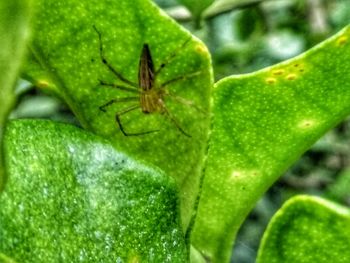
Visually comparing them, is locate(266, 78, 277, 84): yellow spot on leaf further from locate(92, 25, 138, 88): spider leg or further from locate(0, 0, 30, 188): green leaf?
locate(0, 0, 30, 188): green leaf

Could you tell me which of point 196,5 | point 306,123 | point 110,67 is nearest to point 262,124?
point 306,123

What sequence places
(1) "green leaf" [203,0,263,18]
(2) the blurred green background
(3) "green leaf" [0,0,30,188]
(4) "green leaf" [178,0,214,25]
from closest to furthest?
(3) "green leaf" [0,0,30,188] < (4) "green leaf" [178,0,214,25] < (1) "green leaf" [203,0,263,18] < (2) the blurred green background

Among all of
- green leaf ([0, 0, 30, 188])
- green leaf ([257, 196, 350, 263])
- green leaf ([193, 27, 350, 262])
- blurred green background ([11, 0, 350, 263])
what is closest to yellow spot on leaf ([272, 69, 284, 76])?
green leaf ([193, 27, 350, 262])

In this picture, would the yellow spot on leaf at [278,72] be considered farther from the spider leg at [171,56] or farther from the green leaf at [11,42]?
the green leaf at [11,42]

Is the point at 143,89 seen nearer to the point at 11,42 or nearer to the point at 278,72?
the point at 278,72

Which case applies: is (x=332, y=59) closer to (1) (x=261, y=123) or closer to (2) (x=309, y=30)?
(1) (x=261, y=123)

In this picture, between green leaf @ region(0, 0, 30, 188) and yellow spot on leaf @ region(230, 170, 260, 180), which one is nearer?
green leaf @ region(0, 0, 30, 188)
